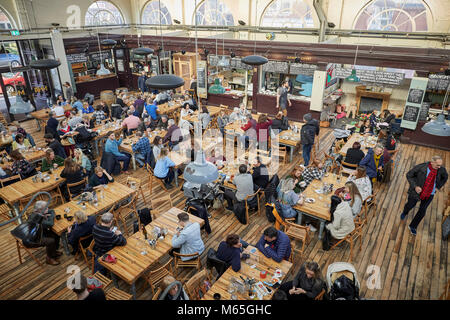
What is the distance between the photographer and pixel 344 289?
4.47 meters

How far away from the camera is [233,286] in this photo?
4488 mm

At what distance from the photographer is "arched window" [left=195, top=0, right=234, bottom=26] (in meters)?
16.7

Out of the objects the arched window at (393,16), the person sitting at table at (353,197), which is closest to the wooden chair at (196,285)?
the person sitting at table at (353,197)

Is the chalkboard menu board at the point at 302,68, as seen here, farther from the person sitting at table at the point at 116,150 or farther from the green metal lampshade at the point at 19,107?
the green metal lampshade at the point at 19,107

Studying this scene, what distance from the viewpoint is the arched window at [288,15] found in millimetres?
14542

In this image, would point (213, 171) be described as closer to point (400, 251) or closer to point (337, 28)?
point (400, 251)

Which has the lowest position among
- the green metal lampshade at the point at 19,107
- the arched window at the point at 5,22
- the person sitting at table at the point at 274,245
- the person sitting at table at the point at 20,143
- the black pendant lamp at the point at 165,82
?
the person sitting at table at the point at 274,245

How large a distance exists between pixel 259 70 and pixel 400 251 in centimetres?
1000

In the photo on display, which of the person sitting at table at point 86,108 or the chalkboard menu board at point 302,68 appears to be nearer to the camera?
the person sitting at table at point 86,108

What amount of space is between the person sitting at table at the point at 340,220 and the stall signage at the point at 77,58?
608 inches

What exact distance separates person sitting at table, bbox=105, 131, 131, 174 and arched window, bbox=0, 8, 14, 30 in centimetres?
1016

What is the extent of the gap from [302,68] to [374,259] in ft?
29.1

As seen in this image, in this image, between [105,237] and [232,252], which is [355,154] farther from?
[105,237]

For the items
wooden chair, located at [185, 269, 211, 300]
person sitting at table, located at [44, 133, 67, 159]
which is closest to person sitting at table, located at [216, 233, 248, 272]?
wooden chair, located at [185, 269, 211, 300]
